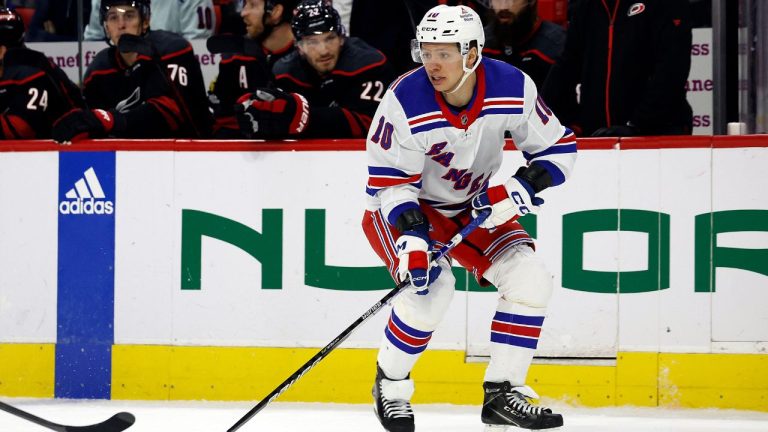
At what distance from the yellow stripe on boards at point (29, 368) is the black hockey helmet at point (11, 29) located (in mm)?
1354

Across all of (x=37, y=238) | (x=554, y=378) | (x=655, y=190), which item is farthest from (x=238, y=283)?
(x=655, y=190)

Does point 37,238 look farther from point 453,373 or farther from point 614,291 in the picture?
point 614,291

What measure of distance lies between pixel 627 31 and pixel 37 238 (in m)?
2.49

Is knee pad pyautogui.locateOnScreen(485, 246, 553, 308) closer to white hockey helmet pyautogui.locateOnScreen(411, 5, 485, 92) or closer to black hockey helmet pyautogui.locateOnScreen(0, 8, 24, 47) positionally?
white hockey helmet pyautogui.locateOnScreen(411, 5, 485, 92)

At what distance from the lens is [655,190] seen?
4816 millimetres

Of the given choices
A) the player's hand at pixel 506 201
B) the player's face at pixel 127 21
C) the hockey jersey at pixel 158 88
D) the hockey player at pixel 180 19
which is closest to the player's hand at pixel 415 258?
the player's hand at pixel 506 201

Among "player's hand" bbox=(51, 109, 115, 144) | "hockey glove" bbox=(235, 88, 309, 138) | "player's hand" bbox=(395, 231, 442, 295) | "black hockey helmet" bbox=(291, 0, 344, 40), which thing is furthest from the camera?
"black hockey helmet" bbox=(291, 0, 344, 40)

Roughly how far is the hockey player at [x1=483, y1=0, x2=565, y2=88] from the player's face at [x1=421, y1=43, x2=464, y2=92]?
1404 mm

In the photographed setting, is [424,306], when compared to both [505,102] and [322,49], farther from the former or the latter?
[322,49]

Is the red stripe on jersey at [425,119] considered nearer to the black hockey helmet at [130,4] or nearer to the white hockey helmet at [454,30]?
the white hockey helmet at [454,30]

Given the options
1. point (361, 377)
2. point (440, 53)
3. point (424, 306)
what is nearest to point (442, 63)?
point (440, 53)

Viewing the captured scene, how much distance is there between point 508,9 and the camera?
526 cm

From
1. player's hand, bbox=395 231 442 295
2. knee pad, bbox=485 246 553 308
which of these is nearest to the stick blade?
player's hand, bbox=395 231 442 295

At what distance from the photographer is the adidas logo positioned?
5.12m
